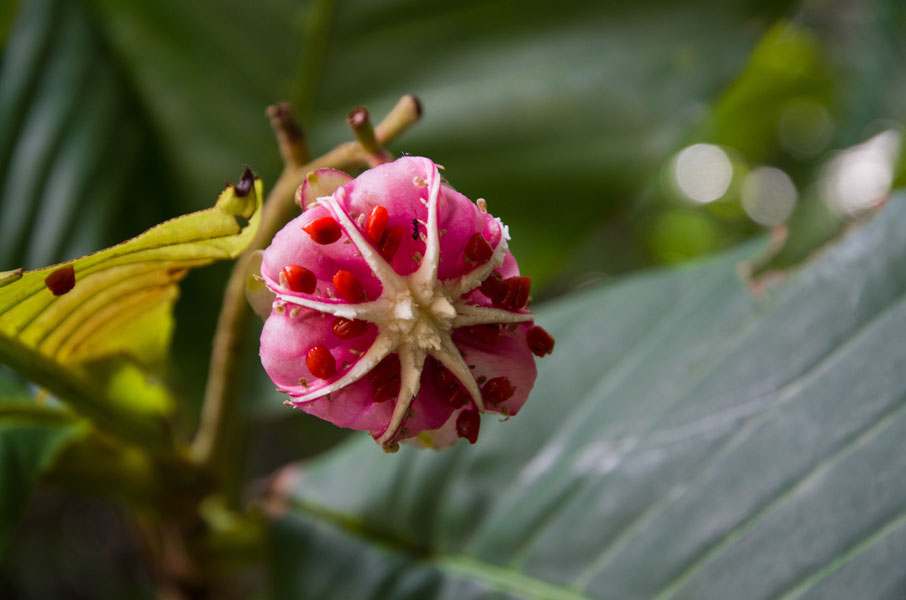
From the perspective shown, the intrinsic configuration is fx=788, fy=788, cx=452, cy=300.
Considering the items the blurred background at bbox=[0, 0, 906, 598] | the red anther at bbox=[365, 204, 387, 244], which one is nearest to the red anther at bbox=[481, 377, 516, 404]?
the red anther at bbox=[365, 204, 387, 244]

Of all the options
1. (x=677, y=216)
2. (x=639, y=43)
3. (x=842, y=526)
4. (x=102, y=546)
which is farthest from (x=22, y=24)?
(x=677, y=216)

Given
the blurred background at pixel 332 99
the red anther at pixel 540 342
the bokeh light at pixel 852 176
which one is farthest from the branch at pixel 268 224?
the bokeh light at pixel 852 176

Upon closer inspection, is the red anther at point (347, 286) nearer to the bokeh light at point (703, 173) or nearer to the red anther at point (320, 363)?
the red anther at point (320, 363)

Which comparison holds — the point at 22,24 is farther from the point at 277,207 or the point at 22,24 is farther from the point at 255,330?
the point at 277,207

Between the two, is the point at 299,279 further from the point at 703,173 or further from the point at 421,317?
the point at 703,173

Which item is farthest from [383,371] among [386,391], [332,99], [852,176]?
[852,176]

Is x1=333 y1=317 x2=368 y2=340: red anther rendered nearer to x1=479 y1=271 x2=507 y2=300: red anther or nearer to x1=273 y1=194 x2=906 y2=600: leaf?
x1=479 y1=271 x2=507 y2=300: red anther
